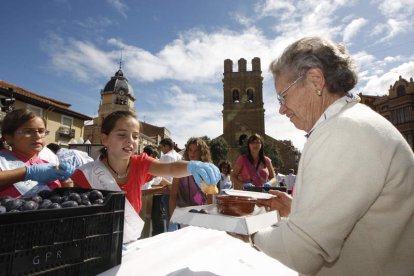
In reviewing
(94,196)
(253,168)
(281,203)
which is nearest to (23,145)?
(94,196)

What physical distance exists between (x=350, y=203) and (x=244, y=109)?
46564mm

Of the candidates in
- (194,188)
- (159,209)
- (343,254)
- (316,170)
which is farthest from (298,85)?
(159,209)

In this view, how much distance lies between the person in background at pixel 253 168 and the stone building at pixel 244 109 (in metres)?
39.9

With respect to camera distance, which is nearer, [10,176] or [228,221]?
[228,221]

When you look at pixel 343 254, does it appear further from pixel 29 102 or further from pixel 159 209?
pixel 29 102

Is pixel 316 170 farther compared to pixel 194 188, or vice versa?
pixel 194 188

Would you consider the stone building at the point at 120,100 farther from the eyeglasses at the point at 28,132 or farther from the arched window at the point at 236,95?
the eyeglasses at the point at 28,132

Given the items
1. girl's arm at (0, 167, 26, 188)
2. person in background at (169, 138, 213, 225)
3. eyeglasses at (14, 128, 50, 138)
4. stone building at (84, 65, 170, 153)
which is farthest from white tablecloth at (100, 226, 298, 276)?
stone building at (84, 65, 170, 153)

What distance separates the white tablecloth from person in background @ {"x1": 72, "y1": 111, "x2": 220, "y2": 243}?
22 centimetres

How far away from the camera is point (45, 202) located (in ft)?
3.58

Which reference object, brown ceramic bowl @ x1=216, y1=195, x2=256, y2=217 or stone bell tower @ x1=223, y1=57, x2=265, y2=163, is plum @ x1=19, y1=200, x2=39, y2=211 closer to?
brown ceramic bowl @ x1=216, y1=195, x2=256, y2=217

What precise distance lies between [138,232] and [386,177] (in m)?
1.52

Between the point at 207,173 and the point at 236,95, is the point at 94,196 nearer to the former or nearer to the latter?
the point at 207,173

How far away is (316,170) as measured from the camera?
0.98 metres
